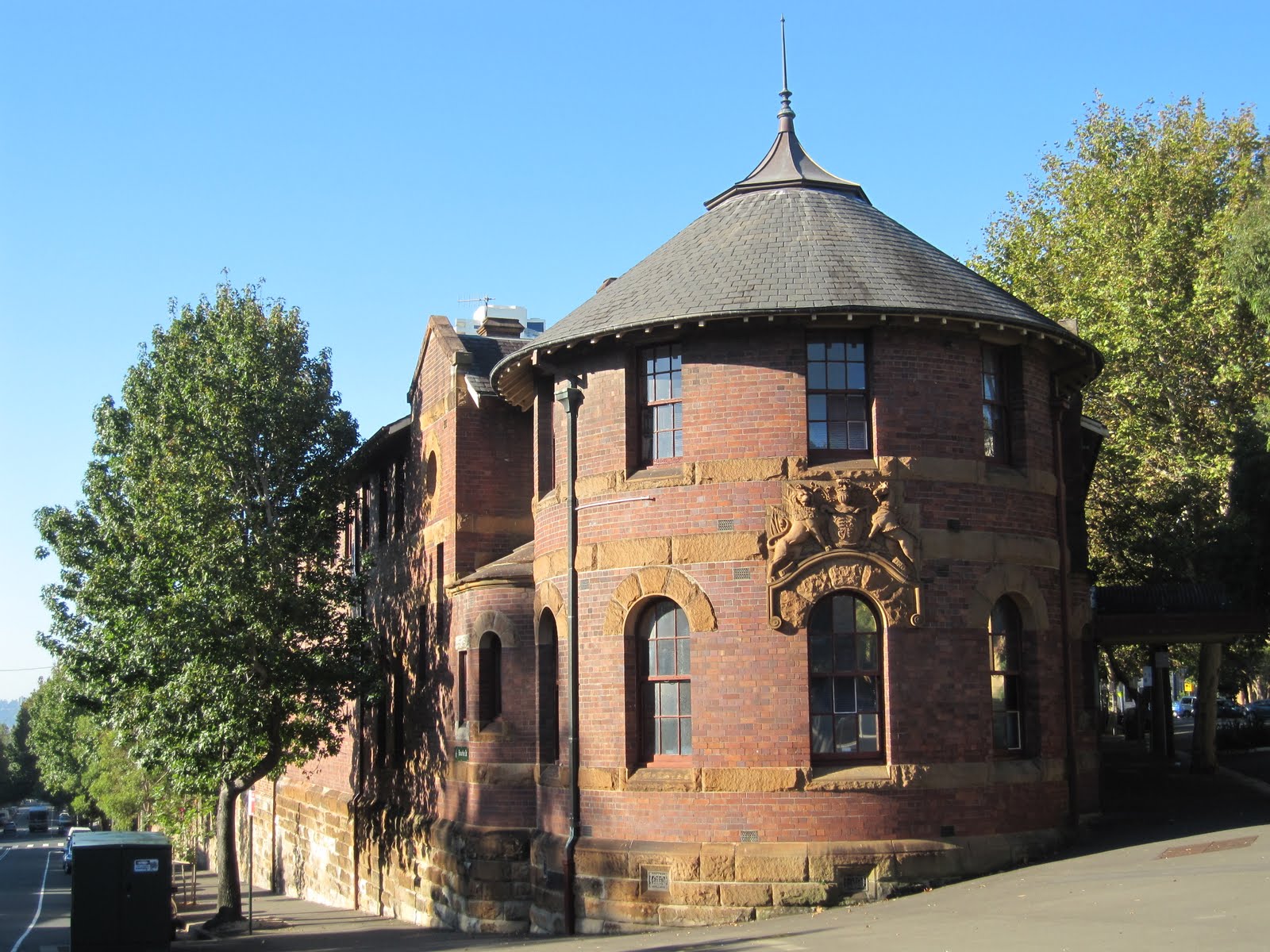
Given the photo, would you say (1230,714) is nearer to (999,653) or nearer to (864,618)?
(999,653)

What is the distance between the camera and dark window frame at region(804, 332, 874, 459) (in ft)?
57.3

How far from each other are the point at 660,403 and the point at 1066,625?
6537 mm

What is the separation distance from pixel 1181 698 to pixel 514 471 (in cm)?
7235

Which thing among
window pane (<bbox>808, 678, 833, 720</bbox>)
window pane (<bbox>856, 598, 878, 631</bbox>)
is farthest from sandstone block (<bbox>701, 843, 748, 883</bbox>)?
window pane (<bbox>856, 598, 878, 631</bbox>)

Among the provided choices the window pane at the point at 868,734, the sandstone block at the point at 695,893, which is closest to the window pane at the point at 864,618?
the window pane at the point at 868,734

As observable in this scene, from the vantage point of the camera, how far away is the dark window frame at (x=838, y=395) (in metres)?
17.5

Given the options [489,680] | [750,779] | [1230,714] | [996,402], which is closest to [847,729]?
[750,779]

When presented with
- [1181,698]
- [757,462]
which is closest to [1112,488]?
[757,462]

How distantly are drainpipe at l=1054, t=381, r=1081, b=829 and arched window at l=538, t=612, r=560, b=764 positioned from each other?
7.40 meters

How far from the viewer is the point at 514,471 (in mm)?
23484

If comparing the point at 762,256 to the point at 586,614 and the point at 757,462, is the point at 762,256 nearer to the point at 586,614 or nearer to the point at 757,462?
the point at 757,462

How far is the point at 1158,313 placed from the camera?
32.2 m

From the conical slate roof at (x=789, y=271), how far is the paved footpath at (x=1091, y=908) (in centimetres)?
691

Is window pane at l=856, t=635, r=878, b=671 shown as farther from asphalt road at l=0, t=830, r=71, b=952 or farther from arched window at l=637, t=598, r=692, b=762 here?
asphalt road at l=0, t=830, r=71, b=952
